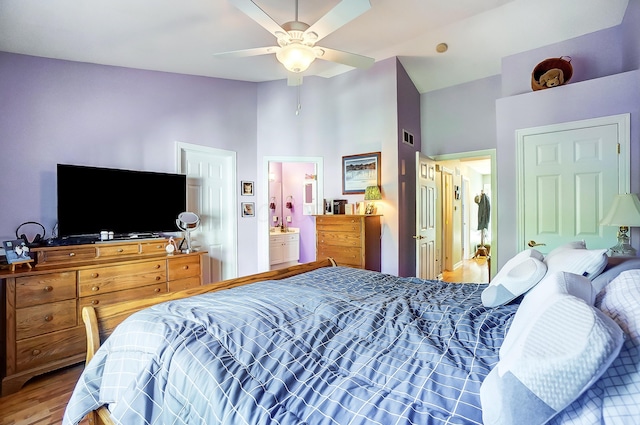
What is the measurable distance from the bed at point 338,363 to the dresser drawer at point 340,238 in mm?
2041

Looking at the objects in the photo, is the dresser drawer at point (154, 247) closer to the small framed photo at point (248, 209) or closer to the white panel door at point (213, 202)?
the white panel door at point (213, 202)

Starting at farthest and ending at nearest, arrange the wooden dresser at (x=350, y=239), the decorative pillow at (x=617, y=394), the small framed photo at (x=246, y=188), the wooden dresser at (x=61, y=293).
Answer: the small framed photo at (x=246, y=188) < the wooden dresser at (x=350, y=239) < the wooden dresser at (x=61, y=293) < the decorative pillow at (x=617, y=394)

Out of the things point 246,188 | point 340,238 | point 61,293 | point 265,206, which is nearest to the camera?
point 61,293

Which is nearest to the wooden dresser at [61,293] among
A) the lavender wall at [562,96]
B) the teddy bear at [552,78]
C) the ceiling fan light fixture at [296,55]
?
the ceiling fan light fixture at [296,55]

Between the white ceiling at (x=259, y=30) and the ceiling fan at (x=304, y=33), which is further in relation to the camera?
the white ceiling at (x=259, y=30)

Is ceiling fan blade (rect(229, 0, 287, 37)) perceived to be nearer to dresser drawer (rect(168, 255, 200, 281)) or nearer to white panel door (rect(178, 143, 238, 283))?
white panel door (rect(178, 143, 238, 283))

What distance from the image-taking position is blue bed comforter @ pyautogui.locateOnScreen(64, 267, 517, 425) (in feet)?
2.62

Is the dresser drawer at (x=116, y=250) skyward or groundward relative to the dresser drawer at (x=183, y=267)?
skyward

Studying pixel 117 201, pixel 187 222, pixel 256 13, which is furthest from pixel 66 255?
pixel 256 13

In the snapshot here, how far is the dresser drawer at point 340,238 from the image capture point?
364 centimetres

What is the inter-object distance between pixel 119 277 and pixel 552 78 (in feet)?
14.5

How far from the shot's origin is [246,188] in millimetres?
4168

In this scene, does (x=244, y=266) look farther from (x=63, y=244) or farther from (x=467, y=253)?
(x=467, y=253)

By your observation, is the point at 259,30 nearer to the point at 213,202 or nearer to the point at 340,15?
the point at 340,15
